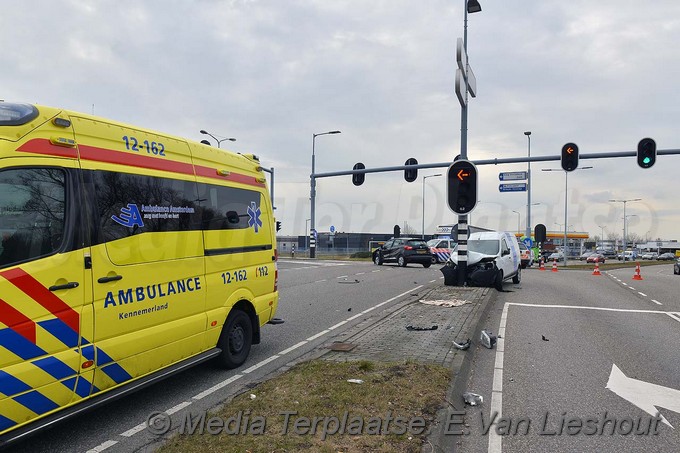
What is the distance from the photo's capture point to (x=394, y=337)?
7613 millimetres

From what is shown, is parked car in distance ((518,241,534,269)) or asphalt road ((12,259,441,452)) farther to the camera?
parked car in distance ((518,241,534,269))

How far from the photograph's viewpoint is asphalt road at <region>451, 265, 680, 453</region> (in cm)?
429

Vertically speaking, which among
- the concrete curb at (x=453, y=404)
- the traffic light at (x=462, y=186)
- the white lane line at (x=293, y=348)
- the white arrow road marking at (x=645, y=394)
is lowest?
the white lane line at (x=293, y=348)

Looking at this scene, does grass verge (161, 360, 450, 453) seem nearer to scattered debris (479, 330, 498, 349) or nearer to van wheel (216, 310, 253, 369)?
van wheel (216, 310, 253, 369)

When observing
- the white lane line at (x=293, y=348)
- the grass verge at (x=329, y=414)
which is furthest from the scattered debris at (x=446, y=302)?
the grass verge at (x=329, y=414)

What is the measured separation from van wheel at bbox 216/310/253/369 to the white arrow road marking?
14.6ft

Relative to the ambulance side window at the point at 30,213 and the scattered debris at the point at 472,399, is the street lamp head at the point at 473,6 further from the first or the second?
the ambulance side window at the point at 30,213

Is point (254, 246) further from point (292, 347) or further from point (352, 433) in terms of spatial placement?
point (352, 433)

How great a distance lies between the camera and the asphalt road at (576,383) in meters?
4.29

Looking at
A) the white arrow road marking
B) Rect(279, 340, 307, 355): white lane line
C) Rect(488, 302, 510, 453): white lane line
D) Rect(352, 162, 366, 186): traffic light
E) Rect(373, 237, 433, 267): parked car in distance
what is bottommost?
Rect(279, 340, 307, 355): white lane line

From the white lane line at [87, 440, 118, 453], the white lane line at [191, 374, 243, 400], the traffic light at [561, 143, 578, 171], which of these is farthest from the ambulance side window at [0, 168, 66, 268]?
the traffic light at [561, 143, 578, 171]

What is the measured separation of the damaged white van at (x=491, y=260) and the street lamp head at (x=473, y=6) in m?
7.51

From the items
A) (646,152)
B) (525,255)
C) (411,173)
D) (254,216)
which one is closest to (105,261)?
(254,216)

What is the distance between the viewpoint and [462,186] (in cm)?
1403
